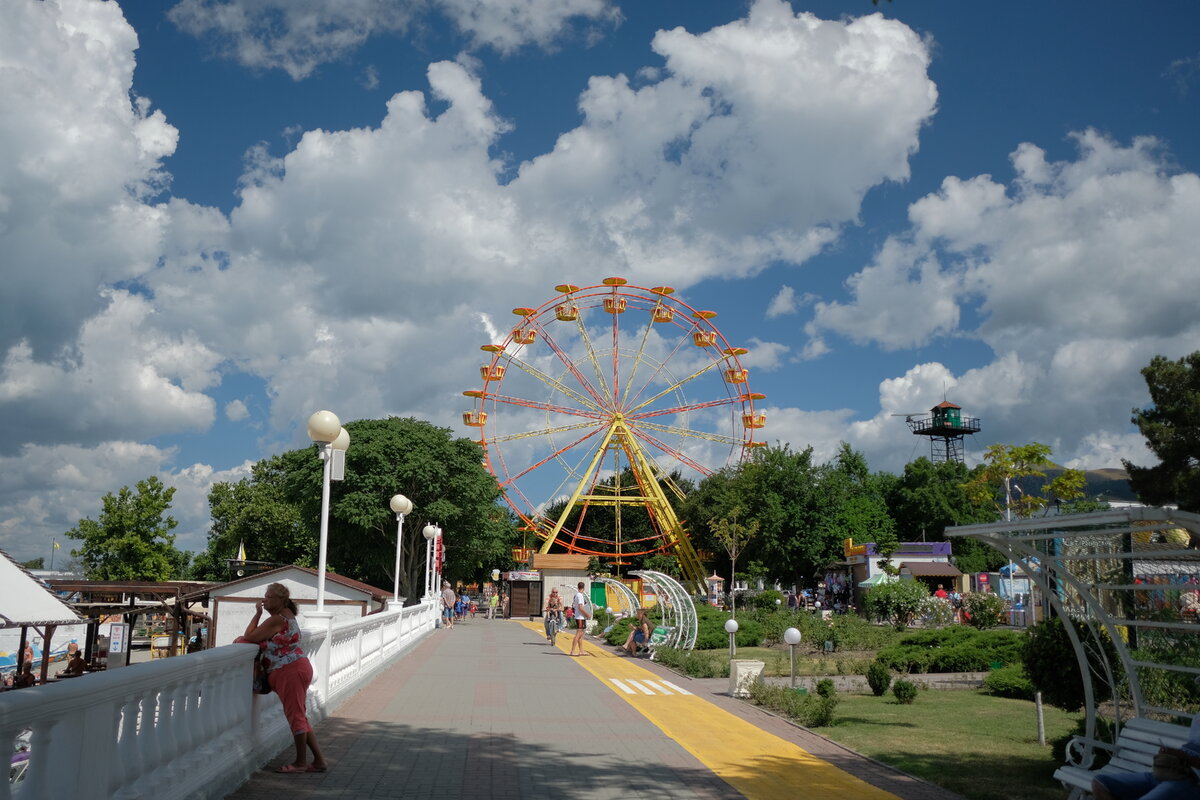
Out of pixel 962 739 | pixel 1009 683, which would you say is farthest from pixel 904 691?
pixel 962 739

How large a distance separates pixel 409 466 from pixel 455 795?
43.5 meters

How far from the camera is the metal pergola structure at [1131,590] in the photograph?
686cm

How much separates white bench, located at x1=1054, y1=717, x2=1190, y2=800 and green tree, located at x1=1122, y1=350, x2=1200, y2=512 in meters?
34.4

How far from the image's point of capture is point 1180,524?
5.75 metres

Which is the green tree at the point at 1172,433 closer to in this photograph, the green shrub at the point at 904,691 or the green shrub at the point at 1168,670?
the green shrub at the point at 904,691

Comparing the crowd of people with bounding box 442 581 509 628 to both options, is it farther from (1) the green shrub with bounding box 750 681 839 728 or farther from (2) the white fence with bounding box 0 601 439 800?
(2) the white fence with bounding box 0 601 439 800

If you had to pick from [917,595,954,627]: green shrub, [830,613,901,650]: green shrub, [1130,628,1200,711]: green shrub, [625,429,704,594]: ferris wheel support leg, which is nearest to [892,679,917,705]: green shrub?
[1130,628,1200,711]: green shrub

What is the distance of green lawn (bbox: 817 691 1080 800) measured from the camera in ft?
28.3

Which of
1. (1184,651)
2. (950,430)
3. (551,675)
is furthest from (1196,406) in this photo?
(950,430)

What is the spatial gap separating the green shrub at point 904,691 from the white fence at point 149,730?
31.3ft

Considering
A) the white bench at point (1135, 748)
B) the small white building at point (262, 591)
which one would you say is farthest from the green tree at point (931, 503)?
the white bench at point (1135, 748)

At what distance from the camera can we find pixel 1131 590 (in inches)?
290

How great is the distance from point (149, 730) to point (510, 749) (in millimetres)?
4712

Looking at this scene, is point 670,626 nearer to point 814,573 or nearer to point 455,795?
point 455,795
